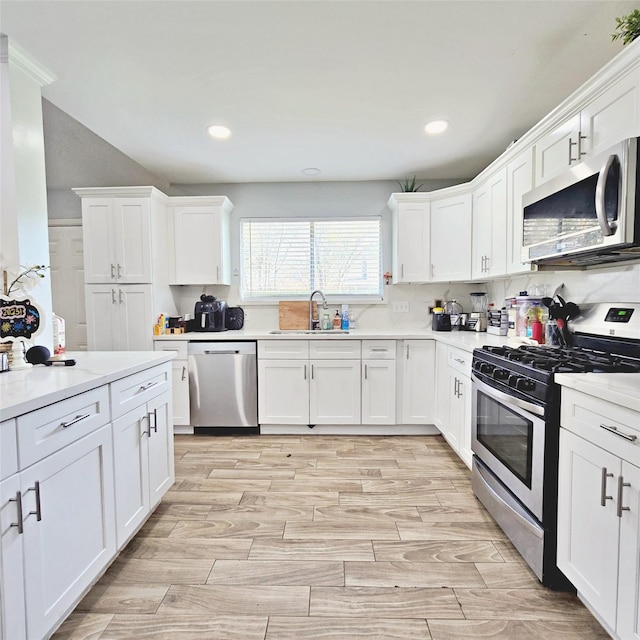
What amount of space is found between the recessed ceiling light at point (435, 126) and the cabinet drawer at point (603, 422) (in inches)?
80.8

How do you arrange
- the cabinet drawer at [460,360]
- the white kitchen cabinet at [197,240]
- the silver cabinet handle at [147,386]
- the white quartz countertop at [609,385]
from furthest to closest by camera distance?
the white kitchen cabinet at [197,240] < the cabinet drawer at [460,360] < the silver cabinet handle at [147,386] < the white quartz countertop at [609,385]

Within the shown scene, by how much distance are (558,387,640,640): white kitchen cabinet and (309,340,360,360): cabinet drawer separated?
1956mm

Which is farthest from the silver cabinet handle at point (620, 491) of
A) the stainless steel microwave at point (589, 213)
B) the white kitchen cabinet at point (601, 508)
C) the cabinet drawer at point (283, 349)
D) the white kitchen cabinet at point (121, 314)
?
the white kitchen cabinet at point (121, 314)

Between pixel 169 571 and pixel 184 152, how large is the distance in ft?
9.80

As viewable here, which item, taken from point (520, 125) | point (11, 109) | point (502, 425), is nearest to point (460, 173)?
point (520, 125)

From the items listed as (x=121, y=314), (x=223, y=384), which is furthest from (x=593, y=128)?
(x=121, y=314)

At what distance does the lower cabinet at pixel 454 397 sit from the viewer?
8.23 feet

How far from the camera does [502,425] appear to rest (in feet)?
6.21

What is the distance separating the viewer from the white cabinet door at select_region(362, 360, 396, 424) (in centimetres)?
329

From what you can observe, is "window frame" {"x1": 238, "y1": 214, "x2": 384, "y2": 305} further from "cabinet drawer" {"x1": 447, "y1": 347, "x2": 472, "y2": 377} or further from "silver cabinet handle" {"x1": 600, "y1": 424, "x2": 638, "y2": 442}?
"silver cabinet handle" {"x1": 600, "y1": 424, "x2": 638, "y2": 442}

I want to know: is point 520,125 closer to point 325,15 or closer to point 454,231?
point 454,231

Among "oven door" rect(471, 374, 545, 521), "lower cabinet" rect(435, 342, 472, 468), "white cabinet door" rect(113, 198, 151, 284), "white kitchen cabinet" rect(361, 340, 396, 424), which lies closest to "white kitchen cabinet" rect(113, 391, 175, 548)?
"white cabinet door" rect(113, 198, 151, 284)

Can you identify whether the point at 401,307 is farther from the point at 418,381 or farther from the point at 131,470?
the point at 131,470

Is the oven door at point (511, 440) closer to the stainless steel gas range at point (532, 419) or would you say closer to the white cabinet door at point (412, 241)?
the stainless steel gas range at point (532, 419)
